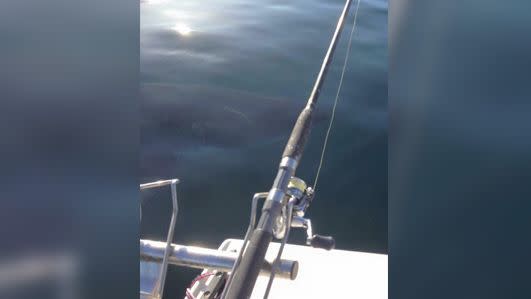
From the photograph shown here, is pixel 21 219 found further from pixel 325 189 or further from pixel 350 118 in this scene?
pixel 350 118

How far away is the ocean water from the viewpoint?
369 cm

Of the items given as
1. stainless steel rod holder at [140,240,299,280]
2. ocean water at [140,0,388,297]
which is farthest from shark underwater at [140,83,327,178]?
stainless steel rod holder at [140,240,299,280]

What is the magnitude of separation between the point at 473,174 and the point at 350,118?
4.27 metres

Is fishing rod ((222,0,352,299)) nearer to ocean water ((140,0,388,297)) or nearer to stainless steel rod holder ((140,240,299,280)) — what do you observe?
stainless steel rod holder ((140,240,299,280))

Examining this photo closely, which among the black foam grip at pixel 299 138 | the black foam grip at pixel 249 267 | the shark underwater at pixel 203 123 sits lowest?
the shark underwater at pixel 203 123

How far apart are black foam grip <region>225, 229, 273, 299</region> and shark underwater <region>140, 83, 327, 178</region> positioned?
286 cm

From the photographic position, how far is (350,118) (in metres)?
4.59

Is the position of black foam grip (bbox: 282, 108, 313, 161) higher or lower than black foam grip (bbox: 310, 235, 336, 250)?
higher

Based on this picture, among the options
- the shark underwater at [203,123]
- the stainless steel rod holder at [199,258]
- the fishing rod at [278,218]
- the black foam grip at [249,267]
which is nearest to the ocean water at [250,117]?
the shark underwater at [203,123]

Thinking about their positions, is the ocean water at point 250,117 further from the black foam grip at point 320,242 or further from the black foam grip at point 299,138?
the black foam grip at point 299,138

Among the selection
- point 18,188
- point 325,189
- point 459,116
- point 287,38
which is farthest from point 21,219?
point 287,38

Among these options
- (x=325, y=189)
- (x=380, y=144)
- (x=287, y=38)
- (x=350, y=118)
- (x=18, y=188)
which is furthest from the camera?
(x=287, y=38)

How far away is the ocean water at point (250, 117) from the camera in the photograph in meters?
3.69

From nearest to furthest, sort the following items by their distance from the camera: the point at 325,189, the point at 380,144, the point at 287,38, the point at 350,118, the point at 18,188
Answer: the point at 18,188
the point at 325,189
the point at 380,144
the point at 350,118
the point at 287,38
